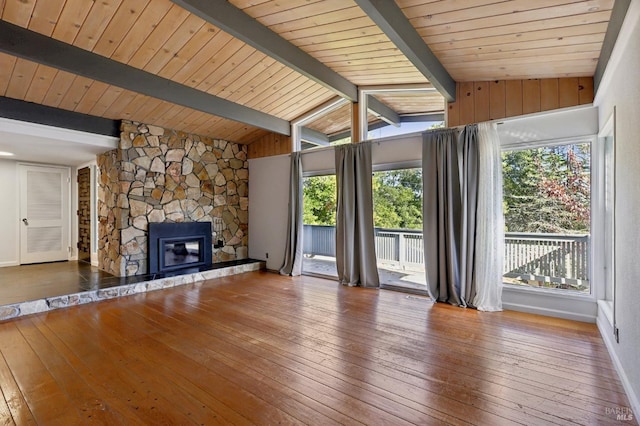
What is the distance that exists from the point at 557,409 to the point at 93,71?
4.97 metres

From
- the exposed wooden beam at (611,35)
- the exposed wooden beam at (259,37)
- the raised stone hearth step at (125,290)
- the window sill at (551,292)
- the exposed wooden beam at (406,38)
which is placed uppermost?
the exposed wooden beam at (259,37)

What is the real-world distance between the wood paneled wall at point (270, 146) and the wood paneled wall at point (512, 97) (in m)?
3.14

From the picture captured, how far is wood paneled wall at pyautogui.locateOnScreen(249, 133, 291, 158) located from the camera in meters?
6.27

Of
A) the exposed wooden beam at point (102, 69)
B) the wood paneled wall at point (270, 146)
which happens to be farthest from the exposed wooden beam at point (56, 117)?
the wood paneled wall at point (270, 146)

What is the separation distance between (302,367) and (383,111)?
13.2 ft

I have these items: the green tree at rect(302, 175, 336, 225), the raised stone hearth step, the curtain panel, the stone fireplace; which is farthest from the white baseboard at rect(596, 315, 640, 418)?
the stone fireplace

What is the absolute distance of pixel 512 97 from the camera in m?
3.80

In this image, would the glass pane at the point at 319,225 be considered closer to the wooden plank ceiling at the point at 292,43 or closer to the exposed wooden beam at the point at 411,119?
the exposed wooden beam at the point at 411,119

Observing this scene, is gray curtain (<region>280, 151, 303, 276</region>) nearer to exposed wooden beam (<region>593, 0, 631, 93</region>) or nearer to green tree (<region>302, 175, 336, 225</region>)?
green tree (<region>302, 175, 336, 225</region>)

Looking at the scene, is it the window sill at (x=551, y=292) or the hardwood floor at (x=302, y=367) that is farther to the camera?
the window sill at (x=551, y=292)

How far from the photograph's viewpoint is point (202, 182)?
241 inches

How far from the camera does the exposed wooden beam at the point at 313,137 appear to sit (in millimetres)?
5805

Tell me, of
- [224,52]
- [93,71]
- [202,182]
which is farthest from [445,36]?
[202,182]

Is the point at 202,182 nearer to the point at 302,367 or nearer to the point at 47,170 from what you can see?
the point at 47,170
